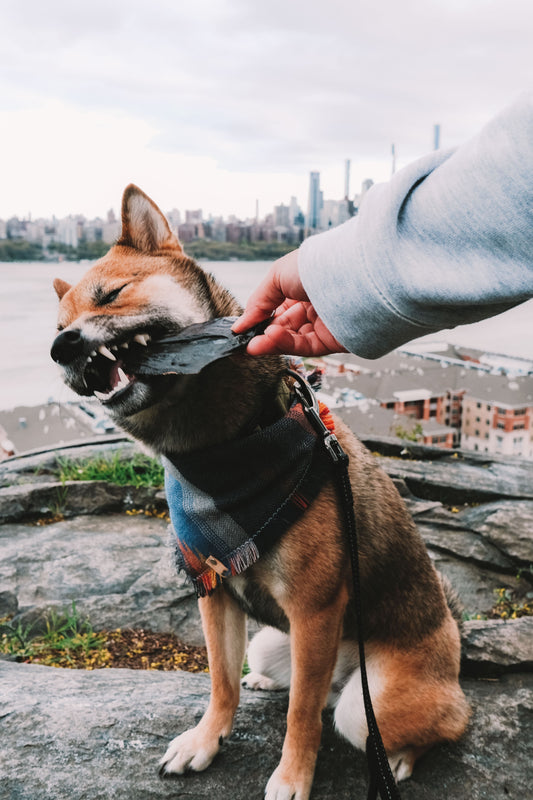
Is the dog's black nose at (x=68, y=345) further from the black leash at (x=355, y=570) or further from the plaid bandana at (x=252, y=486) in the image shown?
the black leash at (x=355, y=570)

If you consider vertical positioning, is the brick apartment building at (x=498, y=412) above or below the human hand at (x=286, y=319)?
below

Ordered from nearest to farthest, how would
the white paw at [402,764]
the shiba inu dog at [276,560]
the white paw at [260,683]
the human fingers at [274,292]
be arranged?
the human fingers at [274,292]
the shiba inu dog at [276,560]
the white paw at [402,764]
the white paw at [260,683]

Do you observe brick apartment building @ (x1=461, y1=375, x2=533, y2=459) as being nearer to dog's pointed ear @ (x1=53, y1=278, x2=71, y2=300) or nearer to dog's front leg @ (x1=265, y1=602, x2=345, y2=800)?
dog's front leg @ (x1=265, y1=602, x2=345, y2=800)

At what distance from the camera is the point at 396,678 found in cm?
188

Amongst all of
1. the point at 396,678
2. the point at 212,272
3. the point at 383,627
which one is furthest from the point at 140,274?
the point at 396,678

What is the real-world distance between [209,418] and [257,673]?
120 cm

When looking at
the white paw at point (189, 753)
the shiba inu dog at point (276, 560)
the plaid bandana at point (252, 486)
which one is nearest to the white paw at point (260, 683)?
the shiba inu dog at point (276, 560)

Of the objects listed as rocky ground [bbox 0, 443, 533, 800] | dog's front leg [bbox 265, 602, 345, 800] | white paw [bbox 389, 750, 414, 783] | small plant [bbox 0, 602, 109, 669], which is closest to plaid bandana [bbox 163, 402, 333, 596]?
dog's front leg [bbox 265, 602, 345, 800]

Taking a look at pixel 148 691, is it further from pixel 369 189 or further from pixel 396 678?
pixel 369 189

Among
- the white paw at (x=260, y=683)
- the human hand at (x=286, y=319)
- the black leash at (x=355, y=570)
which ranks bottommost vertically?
the white paw at (x=260, y=683)

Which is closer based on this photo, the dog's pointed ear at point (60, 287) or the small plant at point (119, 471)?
the dog's pointed ear at point (60, 287)

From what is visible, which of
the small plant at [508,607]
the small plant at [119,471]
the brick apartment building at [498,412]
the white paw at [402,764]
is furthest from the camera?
the brick apartment building at [498,412]

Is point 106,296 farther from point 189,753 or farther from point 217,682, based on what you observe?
point 189,753

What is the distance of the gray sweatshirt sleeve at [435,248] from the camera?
3.41 ft
